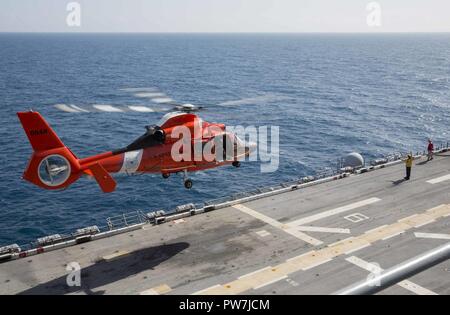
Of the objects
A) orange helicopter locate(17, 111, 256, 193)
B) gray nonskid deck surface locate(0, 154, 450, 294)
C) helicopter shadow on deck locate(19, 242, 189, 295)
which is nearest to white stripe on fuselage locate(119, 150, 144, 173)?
orange helicopter locate(17, 111, 256, 193)

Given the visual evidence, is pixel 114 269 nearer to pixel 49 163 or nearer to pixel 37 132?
pixel 49 163

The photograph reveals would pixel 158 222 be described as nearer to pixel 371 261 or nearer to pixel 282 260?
pixel 282 260

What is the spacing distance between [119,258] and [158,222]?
4983 millimetres

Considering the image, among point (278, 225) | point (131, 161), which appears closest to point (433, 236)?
point (278, 225)

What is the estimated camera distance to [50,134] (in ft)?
69.3

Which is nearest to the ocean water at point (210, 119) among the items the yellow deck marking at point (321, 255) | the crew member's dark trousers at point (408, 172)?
the yellow deck marking at point (321, 255)

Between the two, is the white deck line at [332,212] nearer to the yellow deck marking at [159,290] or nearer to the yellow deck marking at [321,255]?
the yellow deck marking at [321,255]

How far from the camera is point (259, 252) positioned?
24859 millimetres

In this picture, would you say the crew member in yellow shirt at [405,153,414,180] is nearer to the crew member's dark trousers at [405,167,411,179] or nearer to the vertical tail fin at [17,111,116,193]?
the crew member's dark trousers at [405,167,411,179]

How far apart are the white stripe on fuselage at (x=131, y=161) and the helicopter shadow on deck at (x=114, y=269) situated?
496cm

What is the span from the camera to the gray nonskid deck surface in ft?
70.7

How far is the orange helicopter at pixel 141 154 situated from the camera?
20719 millimetres

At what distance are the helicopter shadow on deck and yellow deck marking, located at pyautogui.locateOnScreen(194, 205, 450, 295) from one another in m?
4.33
